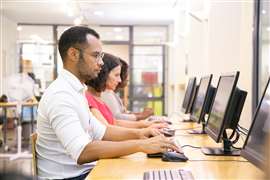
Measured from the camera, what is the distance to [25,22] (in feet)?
32.9

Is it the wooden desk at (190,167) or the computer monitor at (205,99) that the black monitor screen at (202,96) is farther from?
the wooden desk at (190,167)

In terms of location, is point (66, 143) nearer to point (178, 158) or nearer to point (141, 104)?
point (178, 158)

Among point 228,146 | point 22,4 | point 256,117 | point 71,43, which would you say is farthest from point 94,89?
point 22,4

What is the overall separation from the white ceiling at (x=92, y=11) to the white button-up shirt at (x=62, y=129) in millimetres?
4697

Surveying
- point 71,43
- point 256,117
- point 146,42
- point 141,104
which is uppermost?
point 146,42

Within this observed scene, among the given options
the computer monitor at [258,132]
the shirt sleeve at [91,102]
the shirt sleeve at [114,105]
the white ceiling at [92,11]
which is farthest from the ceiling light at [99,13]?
the computer monitor at [258,132]

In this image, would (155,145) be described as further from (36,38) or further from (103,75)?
(36,38)

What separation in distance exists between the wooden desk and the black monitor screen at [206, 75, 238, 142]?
133 millimetres

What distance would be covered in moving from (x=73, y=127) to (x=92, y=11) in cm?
702

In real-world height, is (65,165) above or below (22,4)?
below

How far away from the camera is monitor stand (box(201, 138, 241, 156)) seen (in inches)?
78.9

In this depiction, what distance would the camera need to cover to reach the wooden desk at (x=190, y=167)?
1.49m

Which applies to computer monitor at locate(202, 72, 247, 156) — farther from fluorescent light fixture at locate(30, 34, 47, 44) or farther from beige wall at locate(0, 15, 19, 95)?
fluorescent light fixture at locate(30, 34, 47, 44)

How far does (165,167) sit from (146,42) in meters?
8.80
